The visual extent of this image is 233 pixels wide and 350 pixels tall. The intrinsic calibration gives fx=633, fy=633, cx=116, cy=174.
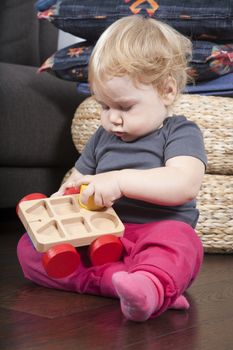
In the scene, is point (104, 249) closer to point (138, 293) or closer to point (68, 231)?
point (68, 231)

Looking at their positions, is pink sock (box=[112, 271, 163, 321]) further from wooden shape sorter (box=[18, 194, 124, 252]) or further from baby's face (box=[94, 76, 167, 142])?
baby's face (box=[94, 76, 167, 142])

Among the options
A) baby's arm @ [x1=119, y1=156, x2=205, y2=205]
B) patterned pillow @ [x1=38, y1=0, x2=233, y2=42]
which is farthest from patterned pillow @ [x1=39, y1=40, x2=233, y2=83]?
baby's arm @ [x1=119, y1=156, x2=205, y2=205]

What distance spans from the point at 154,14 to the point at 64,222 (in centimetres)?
81

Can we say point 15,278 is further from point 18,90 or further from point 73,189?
point 18,90

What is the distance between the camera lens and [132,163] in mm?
1234

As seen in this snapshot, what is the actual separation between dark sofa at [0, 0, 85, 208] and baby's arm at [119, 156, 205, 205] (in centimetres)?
84

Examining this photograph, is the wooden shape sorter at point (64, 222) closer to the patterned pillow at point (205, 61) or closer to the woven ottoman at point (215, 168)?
the woven ottoman at point (215, 168)

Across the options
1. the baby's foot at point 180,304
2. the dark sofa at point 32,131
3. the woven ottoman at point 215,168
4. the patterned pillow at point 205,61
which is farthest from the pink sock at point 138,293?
the dark sofa at point 32,131

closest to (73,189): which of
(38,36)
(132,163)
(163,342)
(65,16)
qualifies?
(132,163)

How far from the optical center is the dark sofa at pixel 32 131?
1908 mm

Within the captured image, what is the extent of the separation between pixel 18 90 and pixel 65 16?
274mm

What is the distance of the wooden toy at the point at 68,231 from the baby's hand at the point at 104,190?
0.03m

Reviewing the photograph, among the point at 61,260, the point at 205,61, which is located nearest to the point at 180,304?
the point at 61,260

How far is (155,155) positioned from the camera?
1.23 m
